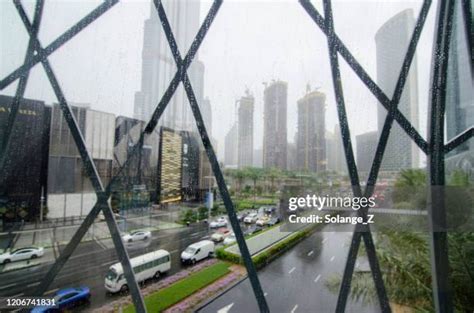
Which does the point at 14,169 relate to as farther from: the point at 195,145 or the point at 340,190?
the point at 340,190

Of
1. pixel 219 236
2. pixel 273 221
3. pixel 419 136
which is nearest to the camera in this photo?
pixel 419 136

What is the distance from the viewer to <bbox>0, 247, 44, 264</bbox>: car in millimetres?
2301

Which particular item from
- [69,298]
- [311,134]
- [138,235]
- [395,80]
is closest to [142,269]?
[138,235]

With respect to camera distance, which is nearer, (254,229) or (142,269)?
(254,229)

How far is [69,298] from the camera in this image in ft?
5.87

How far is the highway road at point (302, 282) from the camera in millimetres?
1729

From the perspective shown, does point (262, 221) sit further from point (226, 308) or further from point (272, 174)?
point (226, 308)

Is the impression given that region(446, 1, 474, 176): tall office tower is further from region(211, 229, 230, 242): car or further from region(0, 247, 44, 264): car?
region(0, 247, 44, 264): car

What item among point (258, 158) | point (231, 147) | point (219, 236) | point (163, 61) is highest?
point (163, 61)

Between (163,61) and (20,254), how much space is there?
2805 millimetres

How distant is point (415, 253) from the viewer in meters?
1.71

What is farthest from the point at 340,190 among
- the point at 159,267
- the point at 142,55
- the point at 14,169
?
the point at 14,169

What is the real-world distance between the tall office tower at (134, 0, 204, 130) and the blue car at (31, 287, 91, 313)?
1588 mm

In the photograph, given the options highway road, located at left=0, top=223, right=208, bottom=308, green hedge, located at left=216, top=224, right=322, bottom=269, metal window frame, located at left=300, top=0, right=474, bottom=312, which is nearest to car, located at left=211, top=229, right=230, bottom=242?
highway road, located at left=0, top=223, right=208, bottom=308
